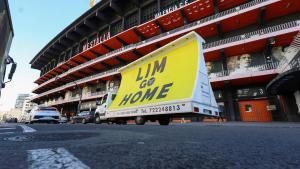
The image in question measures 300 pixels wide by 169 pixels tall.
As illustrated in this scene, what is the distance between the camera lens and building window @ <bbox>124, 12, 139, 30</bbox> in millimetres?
29881

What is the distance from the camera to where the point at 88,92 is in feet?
115

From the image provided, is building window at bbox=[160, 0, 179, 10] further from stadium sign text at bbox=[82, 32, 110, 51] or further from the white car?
the white car

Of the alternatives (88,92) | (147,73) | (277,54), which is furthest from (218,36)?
(88,92)

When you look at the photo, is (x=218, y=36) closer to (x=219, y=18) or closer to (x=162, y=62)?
(x=219, y=18)

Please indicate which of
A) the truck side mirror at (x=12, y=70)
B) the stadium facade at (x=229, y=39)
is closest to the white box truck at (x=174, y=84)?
the truck side mirror at (x=12, y=70)

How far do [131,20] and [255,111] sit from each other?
23.9 metres

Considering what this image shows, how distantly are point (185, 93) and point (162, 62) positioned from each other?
173 centimetres

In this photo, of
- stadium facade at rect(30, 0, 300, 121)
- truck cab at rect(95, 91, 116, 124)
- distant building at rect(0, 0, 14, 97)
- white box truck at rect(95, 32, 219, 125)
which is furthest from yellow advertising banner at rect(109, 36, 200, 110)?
stadium facade at rect(30, 0, 300, 121)

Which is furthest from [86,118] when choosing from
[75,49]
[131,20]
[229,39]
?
[75,49]

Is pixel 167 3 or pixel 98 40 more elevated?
pixel 167 3

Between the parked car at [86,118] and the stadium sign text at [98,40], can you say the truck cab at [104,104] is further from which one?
the stadium sign text at [98,40]

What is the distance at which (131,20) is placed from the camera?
30.6m

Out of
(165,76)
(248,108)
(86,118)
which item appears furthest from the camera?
(86,118)

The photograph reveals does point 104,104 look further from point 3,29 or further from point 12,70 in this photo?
point 3,29
